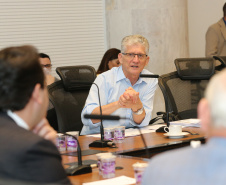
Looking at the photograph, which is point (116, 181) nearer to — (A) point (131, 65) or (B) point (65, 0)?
(A) point (131, 65)

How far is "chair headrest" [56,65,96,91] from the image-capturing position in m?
4.46

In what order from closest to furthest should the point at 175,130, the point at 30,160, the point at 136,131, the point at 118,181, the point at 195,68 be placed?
1. the point at 30,160
2. the point at 118,181
3. the point at 175,130
4. the point at 136,131
5. the point at 195,68

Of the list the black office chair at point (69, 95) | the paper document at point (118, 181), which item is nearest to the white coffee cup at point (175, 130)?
the black office chair at point (69, 95)

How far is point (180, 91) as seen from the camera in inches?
190

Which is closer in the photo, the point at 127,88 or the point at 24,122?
the point at 24,122

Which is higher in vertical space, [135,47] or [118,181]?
[135,47]

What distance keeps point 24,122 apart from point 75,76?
2.49m

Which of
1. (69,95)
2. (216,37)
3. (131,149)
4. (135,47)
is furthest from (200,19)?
(131,149)

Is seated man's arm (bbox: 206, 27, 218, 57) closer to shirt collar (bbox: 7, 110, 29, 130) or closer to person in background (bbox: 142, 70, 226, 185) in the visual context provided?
shirt collar (bbox: 7, 110, 29, 130)

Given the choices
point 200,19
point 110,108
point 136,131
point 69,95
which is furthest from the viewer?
point 200,19

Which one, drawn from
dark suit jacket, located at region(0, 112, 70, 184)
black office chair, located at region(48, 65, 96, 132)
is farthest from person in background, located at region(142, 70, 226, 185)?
black office chair, located at region(48, 65, 96, 132)

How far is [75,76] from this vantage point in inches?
179

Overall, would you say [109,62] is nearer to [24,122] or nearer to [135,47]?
[135,47]

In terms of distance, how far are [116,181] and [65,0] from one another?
4.84 metres
